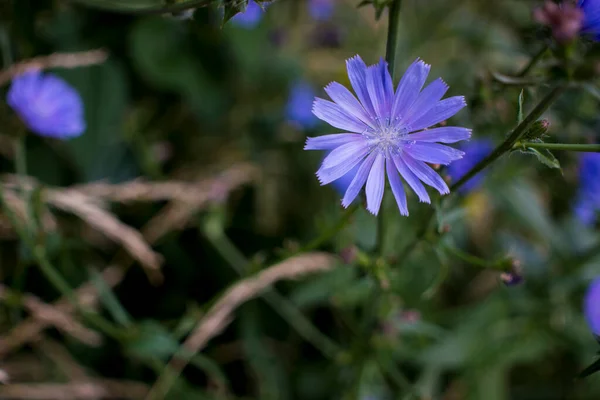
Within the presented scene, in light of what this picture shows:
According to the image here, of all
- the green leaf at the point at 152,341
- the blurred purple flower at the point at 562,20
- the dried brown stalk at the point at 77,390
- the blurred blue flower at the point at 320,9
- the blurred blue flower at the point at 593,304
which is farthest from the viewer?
the blurred blue flower at the point at 320,9

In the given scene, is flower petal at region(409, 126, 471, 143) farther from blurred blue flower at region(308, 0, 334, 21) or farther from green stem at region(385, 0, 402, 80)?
blurred blue flower at region(308, 0, 334, 21)

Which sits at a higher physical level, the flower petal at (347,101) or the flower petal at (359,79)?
the flower petal at (359,79)

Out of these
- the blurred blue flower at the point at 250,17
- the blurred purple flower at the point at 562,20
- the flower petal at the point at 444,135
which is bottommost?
the flower petal at the point at 444,135

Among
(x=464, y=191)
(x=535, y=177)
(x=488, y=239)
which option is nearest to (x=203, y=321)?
(x=464, y=191)

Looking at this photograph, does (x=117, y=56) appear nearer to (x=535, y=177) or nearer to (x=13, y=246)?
(x=13, y=246)

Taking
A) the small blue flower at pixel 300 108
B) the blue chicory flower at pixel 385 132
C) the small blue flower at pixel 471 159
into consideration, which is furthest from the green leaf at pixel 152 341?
the small blue flower at pixel 300 108

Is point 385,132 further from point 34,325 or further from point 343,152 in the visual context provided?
point 34,325

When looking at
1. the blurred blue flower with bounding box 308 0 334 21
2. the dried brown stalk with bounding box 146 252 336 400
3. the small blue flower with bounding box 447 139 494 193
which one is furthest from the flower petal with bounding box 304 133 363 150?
the blurred blue flower with bounding box 308 0 334 21

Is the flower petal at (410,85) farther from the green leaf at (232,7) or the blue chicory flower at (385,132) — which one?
the green leaf at (232,7)
